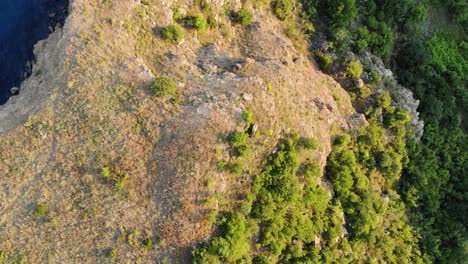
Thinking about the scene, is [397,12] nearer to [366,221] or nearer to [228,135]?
[366,221]

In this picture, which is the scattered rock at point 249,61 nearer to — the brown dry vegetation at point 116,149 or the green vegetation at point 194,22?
the brown dry vegetation at point 116,149

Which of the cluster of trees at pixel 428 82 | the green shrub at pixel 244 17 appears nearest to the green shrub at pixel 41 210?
the green shrub at pixel 244 17

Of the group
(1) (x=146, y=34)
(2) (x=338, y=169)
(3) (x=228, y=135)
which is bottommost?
(2) (x=338, y=169)

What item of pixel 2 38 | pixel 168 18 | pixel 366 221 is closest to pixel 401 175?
pixel 366 221

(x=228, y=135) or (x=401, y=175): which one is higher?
(x=228, y=135)

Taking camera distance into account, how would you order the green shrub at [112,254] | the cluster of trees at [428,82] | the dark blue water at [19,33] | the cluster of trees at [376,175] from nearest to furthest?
the green shrub at [112,254] → the cluster of trees at [376,175] → the dark blue water at [19,33] → the cluster of trees at [428,82]

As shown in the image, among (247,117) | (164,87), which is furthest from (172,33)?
(247,117)
